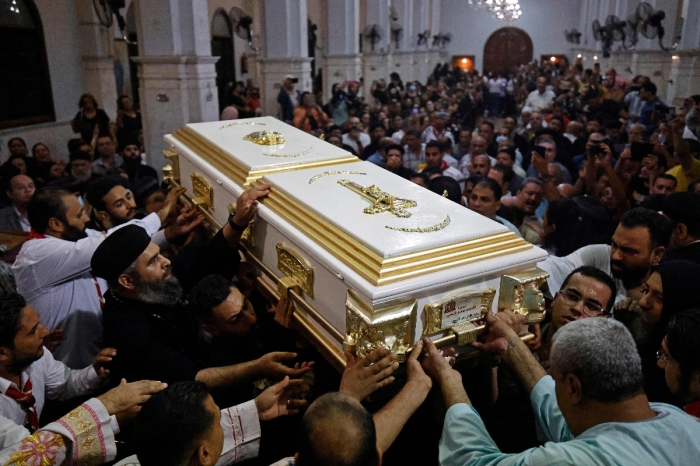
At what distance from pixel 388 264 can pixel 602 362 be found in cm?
70

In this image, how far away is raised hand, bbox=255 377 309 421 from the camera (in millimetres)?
1747

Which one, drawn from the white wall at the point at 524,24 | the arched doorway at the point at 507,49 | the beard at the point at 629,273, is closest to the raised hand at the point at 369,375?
the beard at the point at 629,273

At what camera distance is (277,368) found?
1.84 m

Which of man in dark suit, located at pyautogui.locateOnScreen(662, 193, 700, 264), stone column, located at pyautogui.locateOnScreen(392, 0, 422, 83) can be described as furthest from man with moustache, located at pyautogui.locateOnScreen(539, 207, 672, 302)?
stone column, located at pyautogui.locateOnScreen(392, 0, 422, 83)

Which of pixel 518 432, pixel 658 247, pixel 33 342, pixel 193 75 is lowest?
pixel 518 432

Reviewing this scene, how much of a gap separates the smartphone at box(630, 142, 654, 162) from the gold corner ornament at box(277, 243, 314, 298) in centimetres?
339

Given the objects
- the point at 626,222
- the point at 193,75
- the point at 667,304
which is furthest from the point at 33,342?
the point at 193,75

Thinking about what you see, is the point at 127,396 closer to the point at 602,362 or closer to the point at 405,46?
the point at 602,362

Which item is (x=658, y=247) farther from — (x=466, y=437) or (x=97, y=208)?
(x=97, y=208)

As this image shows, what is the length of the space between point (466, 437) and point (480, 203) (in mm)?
1789

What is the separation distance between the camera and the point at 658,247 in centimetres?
223

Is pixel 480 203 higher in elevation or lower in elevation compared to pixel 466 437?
higher

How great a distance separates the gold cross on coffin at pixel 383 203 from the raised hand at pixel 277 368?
65cm

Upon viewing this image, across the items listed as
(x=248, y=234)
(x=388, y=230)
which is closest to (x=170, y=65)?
(x=248, y=234)
